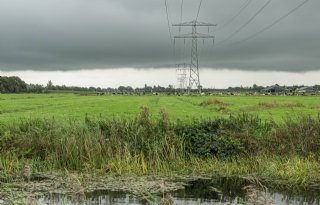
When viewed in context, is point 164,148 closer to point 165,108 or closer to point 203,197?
point 165,108

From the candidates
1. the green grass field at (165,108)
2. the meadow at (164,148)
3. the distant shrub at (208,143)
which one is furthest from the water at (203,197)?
the green grass field at (165,108)

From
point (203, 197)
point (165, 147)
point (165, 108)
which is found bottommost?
point (203, 197)

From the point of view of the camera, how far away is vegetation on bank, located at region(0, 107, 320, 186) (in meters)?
22.0

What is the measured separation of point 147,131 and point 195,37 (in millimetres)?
91377

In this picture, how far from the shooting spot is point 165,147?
23.5m

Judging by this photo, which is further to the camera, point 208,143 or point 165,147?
point 208,143

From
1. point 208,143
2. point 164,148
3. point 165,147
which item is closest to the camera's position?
point 164,148

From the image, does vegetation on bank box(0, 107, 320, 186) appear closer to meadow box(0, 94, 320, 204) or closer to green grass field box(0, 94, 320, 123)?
meadow box(0, 94, 320, 204)

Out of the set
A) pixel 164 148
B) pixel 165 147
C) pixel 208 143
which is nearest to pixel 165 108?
pixel 208 143

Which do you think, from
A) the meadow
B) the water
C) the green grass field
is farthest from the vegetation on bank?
the green grass field

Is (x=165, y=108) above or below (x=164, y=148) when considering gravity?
above

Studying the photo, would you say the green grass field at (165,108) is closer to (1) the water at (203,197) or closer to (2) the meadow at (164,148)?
(2) the meadow at (164,148)

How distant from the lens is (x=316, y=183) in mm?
20203

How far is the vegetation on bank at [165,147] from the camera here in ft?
72.3
